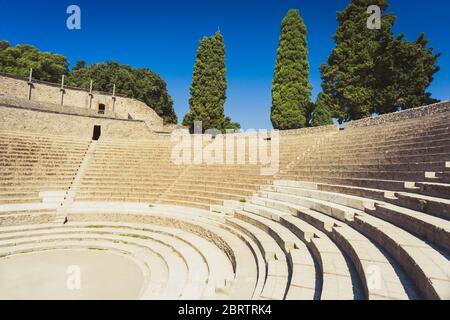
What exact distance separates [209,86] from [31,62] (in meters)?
24.4

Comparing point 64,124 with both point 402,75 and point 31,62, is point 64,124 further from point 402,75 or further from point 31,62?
point 402,75

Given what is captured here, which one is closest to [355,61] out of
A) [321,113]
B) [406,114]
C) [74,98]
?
[321,113]

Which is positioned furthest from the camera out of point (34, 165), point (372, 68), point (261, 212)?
point (372, 68)

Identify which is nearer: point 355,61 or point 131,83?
point 355,61

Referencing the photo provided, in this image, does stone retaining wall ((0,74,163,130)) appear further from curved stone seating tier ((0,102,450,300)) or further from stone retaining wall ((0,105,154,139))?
curved stone seating tier ((0,102,450,300))

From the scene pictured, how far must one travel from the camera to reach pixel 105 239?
350 inches

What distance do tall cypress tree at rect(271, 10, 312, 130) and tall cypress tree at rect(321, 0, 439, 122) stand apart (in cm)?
252

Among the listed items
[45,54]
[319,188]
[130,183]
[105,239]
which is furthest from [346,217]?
[45,54]

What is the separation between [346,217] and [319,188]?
2.87m

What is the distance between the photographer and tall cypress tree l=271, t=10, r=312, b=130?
23.5m

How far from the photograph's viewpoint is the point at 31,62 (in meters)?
32.8

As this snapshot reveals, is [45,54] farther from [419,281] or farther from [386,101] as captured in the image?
[419,281]

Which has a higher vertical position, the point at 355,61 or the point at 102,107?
Result: the point at 355,61

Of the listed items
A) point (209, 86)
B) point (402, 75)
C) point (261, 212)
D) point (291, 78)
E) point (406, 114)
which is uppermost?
point (209, 86)
